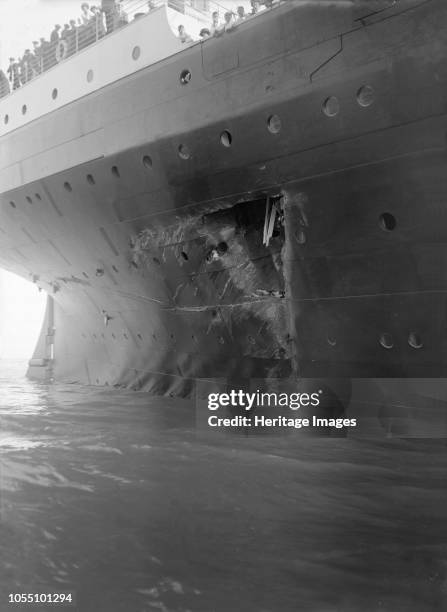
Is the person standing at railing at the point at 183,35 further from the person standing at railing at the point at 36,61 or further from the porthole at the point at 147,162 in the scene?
the person standing at railing at the point at 36,61

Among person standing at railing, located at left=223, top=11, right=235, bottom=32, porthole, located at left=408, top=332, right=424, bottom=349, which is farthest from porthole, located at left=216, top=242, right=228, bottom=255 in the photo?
porthole, located at left=408, top=332, right=424, bottom=349

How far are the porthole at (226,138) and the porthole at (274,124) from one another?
52 centimetres

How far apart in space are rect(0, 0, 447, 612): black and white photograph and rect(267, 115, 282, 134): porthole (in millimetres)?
37

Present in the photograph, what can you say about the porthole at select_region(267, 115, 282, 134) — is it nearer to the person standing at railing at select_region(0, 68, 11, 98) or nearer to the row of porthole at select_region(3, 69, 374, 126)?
the row of porthole at select_region(3, 69, 374, 126)

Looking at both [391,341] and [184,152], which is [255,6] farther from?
[391,341]

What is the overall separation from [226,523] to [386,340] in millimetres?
2676

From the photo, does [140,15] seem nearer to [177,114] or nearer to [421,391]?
[177,114]

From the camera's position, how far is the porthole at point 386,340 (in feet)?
17.9

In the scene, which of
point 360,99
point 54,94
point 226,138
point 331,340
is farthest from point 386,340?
point 54,94

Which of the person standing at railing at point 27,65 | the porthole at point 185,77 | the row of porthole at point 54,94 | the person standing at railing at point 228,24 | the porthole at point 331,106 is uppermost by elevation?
the person standing at railing at point 27,65

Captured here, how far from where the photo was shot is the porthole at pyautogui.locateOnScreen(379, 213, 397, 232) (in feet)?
17.0

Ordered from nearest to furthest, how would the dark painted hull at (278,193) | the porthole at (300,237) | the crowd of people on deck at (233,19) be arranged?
the dark painted hull at (278,193) < the crowd of people on deck at (233,19) < the porthole at (300,237)

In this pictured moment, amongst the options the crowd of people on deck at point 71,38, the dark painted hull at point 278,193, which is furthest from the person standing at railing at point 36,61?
the dark painted hull at point 278,193

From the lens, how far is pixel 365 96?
494 cm
